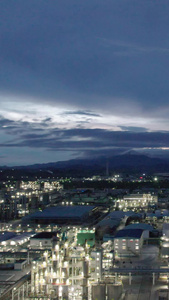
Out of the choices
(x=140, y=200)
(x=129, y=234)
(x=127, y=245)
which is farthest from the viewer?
(x=140, y=200)

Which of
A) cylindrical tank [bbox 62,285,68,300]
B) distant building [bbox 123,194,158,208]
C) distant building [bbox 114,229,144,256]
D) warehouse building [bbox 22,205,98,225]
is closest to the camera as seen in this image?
cylindrical tank [bbox 62,285,68,300]

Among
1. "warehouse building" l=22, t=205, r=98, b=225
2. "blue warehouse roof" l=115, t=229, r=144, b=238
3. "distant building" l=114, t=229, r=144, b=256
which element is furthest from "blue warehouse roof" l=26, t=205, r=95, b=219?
"distant building" l=114, t=229, r=144, b=256

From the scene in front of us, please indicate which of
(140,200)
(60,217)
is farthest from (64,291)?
(140,200)

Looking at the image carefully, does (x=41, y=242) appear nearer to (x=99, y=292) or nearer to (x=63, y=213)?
(x=99, y=292)

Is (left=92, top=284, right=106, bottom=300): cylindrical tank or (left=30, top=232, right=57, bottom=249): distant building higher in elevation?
(left=30, top=232, right=57, bottom=249): distant building

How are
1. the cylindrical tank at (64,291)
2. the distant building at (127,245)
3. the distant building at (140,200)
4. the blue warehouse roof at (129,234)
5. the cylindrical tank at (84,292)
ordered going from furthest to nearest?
the distant building at (140,200) < the blue warehouse roof at (129,234) < the distant building at (127,245) < the cylindrical tank at (64,291) < the cylindrical tank at (84,292)

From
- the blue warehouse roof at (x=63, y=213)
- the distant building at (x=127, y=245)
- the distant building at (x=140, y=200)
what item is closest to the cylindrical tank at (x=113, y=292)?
the distant building at (x=127, y=245)

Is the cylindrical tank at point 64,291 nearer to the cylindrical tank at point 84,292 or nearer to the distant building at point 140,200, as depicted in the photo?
the cylindrical tank at point 84,292

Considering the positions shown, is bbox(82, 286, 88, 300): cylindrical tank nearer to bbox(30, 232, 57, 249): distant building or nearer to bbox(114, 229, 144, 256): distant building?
bbox(114, 229, 144, 256): distant building

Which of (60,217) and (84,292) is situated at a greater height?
(60,217)
